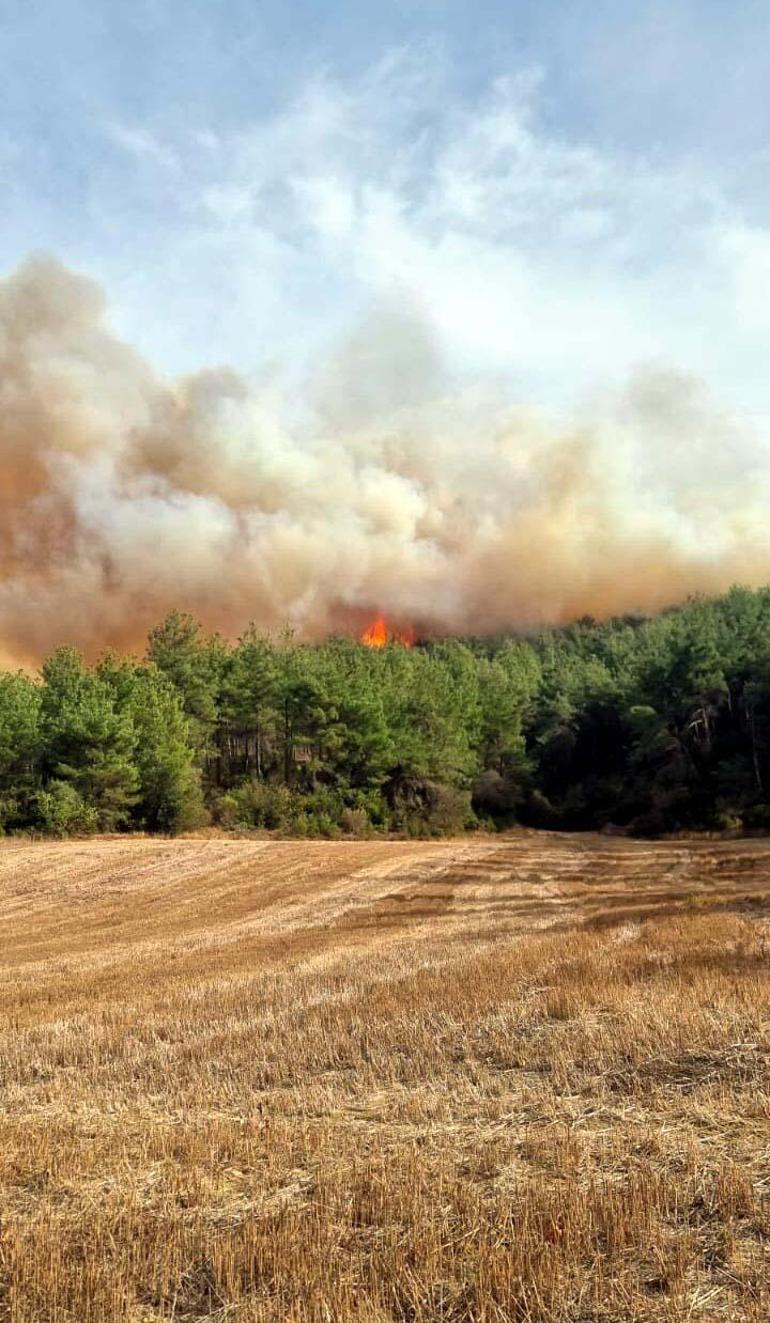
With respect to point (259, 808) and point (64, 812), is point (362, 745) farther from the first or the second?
point (64, 812)

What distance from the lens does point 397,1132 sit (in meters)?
7.49

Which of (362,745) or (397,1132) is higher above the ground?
(362,745)

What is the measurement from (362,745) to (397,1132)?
70.8 metres

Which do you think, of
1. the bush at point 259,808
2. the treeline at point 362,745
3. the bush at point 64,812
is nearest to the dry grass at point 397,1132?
the bush at point 64,812

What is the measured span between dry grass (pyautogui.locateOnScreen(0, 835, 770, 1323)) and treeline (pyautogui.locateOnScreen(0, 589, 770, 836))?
151 feet

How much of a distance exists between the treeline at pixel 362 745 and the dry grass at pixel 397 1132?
46.1m

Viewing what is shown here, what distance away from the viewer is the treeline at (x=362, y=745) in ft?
208

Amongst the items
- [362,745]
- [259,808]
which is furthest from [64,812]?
[362,745]

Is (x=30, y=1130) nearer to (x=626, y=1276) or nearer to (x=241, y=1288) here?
(x=241, y=1288)

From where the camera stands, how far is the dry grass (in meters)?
4.94

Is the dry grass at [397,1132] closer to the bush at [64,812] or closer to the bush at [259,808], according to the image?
the bush at [64,812]

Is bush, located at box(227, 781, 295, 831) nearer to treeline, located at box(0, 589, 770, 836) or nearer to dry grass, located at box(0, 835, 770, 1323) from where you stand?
treeline, located at box(0, 589, 770, 836)

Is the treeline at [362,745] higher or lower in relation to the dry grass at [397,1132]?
higher

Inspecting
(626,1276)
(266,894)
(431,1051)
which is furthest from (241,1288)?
(266,894)
